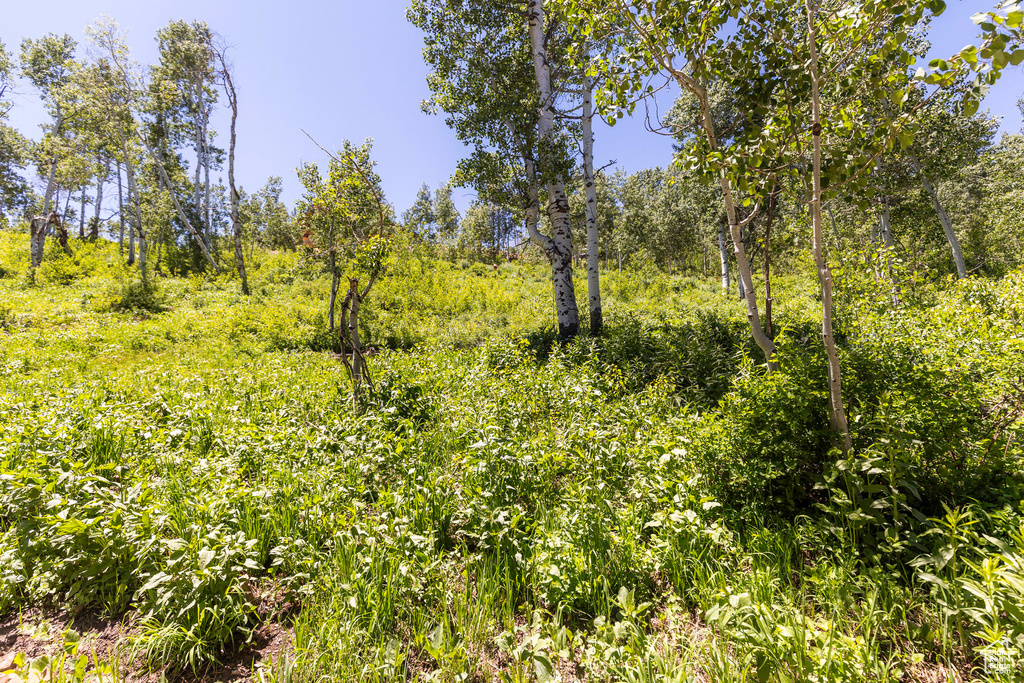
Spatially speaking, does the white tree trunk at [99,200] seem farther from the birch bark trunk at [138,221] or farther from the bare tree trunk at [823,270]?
the bare tree trunk at [823,270]

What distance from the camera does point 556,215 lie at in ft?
32.6

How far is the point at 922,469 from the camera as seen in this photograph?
2766mm

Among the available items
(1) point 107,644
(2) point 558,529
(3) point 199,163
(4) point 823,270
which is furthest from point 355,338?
(3) point 199,163

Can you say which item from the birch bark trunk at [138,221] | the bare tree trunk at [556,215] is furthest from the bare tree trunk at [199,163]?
the bare tree trunk at [556,215]

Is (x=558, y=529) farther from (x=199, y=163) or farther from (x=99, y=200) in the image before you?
(x=99, y=200)

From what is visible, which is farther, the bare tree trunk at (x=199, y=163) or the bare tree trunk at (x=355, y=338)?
the bare tree trunk at (x=199, y=163)

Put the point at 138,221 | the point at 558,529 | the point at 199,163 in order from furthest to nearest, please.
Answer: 1. the point at 199,163
2. the point at 138,221
3. the point at 558,529

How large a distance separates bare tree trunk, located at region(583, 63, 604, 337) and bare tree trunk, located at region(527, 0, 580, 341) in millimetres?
533

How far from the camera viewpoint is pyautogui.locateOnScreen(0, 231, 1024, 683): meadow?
207cm

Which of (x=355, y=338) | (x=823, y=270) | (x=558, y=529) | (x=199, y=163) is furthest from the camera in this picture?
(x=199, y=163)

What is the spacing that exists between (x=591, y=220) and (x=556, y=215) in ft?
3.46

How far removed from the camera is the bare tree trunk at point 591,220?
9961mm

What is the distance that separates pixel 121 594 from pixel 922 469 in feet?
18.9

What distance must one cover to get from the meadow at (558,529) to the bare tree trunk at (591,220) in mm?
4513
